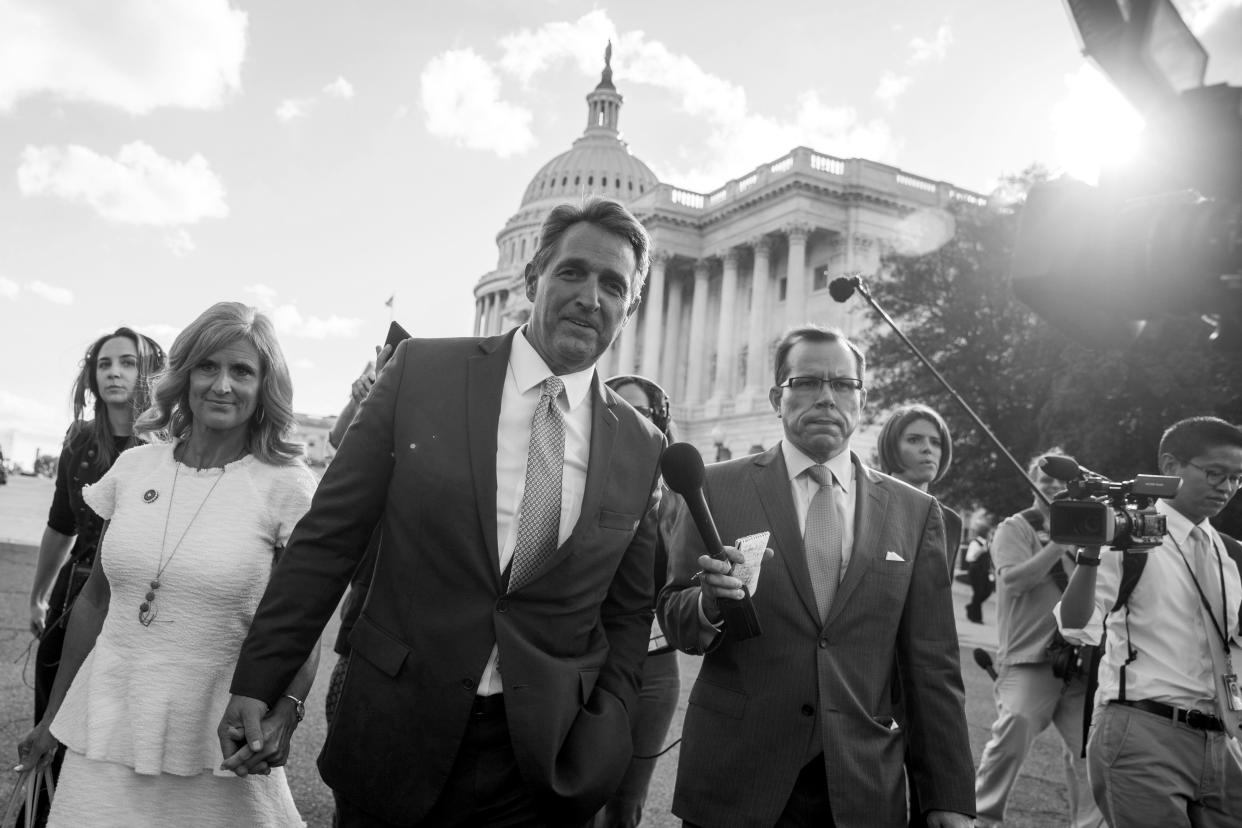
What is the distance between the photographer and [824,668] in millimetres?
3084

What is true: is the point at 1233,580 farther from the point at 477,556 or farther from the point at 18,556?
the point at 18,556

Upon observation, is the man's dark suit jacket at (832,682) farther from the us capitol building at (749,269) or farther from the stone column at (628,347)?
the stone column at (628,347)

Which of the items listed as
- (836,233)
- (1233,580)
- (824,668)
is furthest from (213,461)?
(836,233)

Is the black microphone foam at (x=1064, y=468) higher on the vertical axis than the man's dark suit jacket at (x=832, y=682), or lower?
higher

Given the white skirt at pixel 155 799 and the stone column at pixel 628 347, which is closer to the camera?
the white skirt at pixel 155 799

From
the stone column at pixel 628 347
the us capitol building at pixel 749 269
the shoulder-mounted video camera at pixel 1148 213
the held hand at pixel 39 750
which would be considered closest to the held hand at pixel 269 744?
the held hand at pixel 39 750

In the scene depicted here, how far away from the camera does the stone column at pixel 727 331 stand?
52094mm

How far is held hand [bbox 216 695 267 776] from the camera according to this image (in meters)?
2.48

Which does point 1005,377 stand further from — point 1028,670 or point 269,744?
point 269,744

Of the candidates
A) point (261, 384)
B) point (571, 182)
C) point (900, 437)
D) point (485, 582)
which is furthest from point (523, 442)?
point (571, 182)

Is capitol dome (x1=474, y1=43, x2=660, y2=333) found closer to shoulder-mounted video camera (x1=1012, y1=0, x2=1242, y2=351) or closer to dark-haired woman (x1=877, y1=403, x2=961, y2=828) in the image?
dark-haired woman (x1=877, y1=403, x2=961, y2=828)

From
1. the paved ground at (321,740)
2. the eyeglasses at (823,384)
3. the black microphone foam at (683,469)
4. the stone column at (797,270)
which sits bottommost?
the paved ground at (321,740)

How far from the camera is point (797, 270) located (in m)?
47.1

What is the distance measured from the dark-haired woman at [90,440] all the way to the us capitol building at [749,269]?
114ft
